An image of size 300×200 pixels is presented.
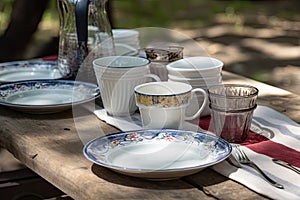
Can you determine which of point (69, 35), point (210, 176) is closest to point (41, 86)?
point (69, 35)

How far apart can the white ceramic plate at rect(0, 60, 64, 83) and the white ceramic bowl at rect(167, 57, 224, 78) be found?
1.37ft

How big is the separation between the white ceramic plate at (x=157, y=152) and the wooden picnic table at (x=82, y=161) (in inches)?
0.8

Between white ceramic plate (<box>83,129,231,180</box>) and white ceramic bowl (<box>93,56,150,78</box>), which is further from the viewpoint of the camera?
white ceramic bowl (<box>93,56,150,78</box>)

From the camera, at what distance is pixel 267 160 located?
1366 mm

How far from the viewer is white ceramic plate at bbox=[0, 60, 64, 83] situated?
202cm

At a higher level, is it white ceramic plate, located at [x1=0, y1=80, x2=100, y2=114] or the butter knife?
the butter knife

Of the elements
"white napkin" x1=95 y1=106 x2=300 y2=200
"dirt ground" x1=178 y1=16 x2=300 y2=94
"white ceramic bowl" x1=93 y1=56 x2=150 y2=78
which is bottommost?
"dirt ground" x1=178 y1=16 x2=300 y2=94

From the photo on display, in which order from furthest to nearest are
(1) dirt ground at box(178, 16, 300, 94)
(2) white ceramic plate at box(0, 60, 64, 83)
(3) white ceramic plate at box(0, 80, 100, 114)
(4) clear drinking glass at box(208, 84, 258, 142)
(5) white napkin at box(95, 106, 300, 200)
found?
(1) dirt ground at box(178, 16, 300, 94) → (2) white ceramic plate at box(0, 60, 64, 83) → (3) white ceramic plate at box(0, 80, 100, 114) → (4) clear drinking glass at box(208, 84, 258, 142) → (5) white napkin at box(95, 106, 300, 200)

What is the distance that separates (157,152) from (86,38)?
554 mm

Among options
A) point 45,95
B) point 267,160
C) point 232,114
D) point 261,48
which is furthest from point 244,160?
point 261,48

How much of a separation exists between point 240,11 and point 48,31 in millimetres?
1600

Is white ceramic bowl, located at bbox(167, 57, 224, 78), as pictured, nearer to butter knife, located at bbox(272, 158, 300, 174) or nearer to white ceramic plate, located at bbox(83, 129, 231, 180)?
white ceramic plate, located at bbox(83, 129, 231, 180)

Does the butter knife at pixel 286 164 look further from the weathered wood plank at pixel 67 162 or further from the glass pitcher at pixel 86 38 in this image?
the glass pitcher at pixel 86 38

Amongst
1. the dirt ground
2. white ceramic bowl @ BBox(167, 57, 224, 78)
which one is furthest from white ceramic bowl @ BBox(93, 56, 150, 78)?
the dirt ground
